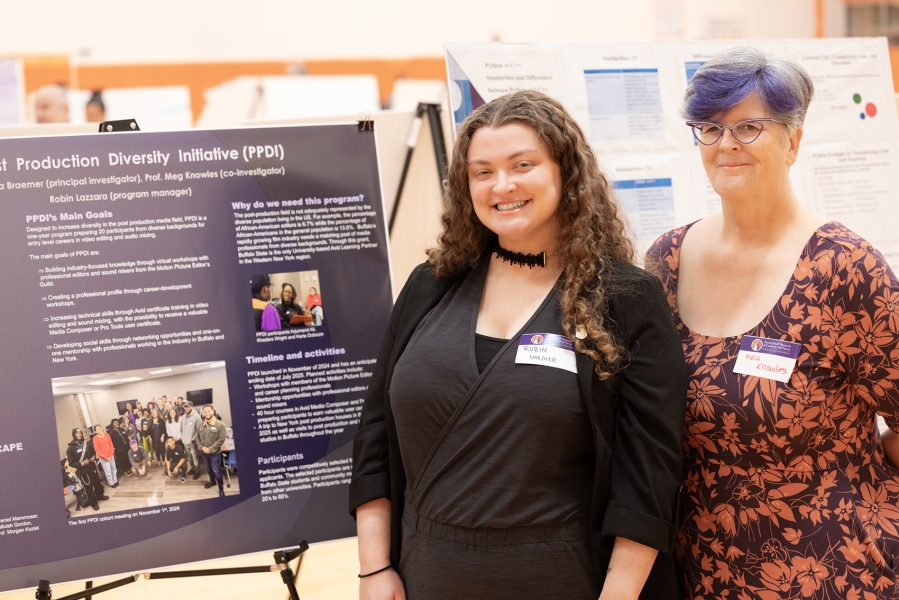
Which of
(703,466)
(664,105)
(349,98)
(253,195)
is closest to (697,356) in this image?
(703,466)

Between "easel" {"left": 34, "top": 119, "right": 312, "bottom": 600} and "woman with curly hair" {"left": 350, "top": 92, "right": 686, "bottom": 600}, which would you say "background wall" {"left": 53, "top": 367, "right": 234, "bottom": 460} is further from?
"woman with curly hair" {"left": 350, "top": 92, "right": 686, "bottom": 600}

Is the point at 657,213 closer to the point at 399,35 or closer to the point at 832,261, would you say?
the point at 832,261

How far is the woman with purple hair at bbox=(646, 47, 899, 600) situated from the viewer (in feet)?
4.73

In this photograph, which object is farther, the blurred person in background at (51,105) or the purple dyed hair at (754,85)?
the blurred person in background at (51,105)

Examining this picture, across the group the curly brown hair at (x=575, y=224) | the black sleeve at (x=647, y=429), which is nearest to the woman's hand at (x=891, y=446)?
the black sleeve at (x=647, y=429)

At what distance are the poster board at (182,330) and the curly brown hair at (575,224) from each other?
0.57m

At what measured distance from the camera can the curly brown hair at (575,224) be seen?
1.44 m

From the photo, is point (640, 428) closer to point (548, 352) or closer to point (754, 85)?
point (548, 352)

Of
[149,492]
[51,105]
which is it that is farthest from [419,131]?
[51,105]

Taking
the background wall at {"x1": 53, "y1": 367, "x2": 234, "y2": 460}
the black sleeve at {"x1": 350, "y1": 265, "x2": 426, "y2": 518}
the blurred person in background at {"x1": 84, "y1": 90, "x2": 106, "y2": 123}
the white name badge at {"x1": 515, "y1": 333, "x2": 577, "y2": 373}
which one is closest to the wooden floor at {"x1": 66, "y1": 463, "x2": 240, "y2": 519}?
the background wall at {"x1": 53, "y1": 367, "x2": 234, "y2": 460}

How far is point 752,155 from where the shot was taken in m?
1.48

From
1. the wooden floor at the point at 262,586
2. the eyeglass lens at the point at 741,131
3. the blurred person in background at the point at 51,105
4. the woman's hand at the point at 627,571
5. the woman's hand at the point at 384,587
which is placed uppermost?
the blurred person in background at the point at 51,105

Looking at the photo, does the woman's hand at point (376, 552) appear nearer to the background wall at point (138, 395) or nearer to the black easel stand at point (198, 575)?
the black easel stand at point (198, 575)

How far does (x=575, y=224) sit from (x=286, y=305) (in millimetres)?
930
